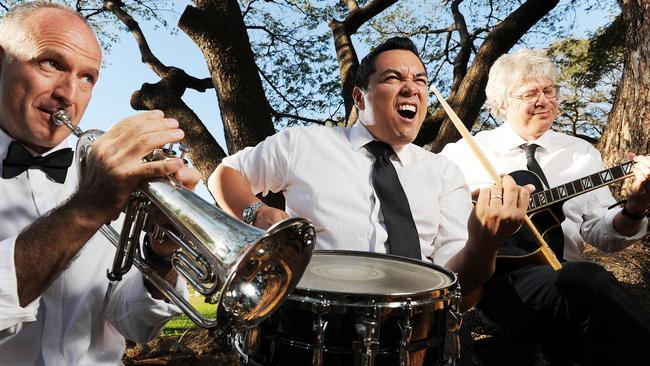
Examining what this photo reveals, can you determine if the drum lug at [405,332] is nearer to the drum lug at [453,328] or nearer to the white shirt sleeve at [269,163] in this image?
the drum lug at [453,328]

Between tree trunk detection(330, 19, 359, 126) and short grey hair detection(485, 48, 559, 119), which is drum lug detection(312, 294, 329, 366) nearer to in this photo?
short grey hair detection(485, 48, 559, 119)

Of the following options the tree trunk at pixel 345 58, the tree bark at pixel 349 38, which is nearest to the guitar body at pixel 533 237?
the tree bark at pixel 349 38

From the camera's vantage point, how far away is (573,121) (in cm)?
1189

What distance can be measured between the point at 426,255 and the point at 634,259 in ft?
9.78

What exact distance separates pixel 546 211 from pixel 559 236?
9.1 inches

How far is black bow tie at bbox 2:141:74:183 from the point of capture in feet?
6.07

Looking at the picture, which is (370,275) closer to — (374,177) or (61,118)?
(374,177)

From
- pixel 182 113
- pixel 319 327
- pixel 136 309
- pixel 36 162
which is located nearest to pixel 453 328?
pixel 319 327

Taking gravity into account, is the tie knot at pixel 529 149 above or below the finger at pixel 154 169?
above

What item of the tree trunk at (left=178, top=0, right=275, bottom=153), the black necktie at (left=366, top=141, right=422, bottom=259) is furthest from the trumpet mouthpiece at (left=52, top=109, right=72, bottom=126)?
the tree trunk at (left=178, top=0, right=275, bottom=153)

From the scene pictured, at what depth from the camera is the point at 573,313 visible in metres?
2.83

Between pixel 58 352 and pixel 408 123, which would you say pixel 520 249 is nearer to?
pixel 408 123

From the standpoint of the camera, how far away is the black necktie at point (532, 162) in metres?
3.67

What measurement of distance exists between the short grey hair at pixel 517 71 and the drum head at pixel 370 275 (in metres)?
2.14
